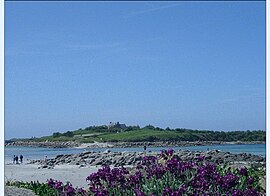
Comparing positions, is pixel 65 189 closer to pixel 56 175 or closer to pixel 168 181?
pixel 168 181

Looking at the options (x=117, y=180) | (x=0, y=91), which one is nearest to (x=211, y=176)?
(x=117, y=180)

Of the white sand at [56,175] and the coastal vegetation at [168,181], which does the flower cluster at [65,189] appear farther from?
the white sand at [56,175]

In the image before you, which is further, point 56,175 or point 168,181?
point 56,175

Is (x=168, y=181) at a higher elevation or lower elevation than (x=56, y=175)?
higher

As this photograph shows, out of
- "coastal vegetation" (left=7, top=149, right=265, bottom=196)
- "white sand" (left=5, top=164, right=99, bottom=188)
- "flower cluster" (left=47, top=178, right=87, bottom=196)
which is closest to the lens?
"coastal vegetation" (left=7, top=149, right=265, bottom=196)

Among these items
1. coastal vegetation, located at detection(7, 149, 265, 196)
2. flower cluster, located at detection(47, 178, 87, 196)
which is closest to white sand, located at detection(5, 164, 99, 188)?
flower cluster, located at detection(47, 178, 87, 196)

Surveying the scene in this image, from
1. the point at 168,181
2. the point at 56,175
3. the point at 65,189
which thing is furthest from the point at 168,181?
the point at 56,175

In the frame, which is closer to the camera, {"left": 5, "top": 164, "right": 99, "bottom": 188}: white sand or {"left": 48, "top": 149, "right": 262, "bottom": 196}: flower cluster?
{"left": 48, "top": 149, "right": 262, "bottom": 196}: flower cluster

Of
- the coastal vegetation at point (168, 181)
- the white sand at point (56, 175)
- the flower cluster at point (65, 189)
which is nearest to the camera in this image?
the coastal vegetation at point (168, 181)

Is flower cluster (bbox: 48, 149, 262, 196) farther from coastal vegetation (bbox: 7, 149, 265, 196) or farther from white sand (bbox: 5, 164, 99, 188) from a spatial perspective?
white sand (bbox: 5, 164, 99, 188)

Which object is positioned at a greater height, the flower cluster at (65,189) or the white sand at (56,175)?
the flower cluster at (65,189)

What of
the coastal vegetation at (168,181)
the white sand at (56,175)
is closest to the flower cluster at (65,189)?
the coastal vegetation at (168,181)

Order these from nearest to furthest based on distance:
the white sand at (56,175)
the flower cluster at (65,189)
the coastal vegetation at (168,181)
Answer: the coastal vegetation at (168,181)
the flower cluster at (65,189)
the white sand at (56,175)

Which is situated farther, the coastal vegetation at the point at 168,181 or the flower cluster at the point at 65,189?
the flower cluster at the point at 65,189
